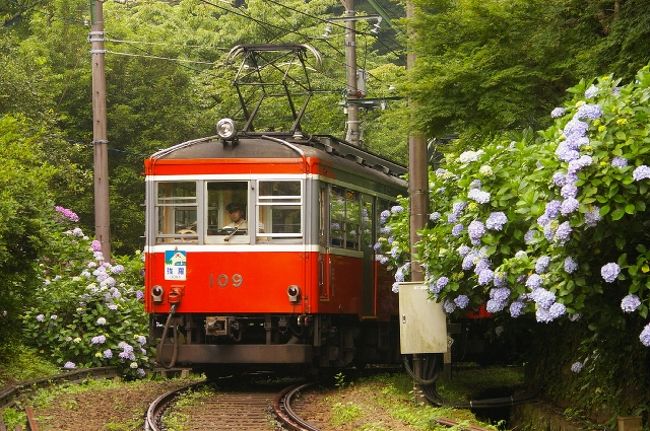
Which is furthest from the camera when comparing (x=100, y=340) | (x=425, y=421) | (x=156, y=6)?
(x=156, y=6)

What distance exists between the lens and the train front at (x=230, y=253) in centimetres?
1531

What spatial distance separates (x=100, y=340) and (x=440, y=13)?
744 cm

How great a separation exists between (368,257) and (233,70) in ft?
75.8

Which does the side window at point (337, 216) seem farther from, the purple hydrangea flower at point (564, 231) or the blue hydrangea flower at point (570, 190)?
the blue hydrangea flower at point (570, 190)

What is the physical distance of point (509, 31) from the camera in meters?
12.7

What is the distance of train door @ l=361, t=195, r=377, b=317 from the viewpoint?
1750 cm

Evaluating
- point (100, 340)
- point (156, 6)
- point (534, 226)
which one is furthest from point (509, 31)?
point (156, 6)

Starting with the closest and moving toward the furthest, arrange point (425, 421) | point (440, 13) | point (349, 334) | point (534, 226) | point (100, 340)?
point (534, 226) < point (425, 421) < point (440, 13) < point (349, 334) < point (100, 340)

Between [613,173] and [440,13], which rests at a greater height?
[440,13]

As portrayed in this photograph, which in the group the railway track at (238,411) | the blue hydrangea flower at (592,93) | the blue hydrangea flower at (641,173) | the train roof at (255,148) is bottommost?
the railway track at (238,411)

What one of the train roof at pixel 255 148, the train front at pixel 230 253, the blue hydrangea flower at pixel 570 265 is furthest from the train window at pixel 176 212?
the blue hydrangea flower at pixel 570 265

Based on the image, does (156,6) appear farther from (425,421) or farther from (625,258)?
(625,258)

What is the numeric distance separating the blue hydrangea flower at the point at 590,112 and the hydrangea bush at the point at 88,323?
423 inches

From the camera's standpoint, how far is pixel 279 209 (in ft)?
50.5
